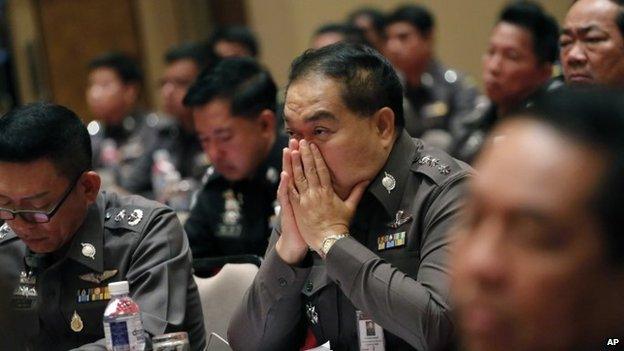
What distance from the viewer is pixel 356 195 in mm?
2457

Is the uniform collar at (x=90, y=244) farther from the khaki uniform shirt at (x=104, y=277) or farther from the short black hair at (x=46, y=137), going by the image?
→ the short black hair at (x=46, y=137)

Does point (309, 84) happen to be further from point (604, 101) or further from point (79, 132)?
point (604, 101)

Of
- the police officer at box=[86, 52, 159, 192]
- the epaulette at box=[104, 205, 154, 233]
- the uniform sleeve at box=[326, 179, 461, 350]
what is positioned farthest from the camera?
the police officer at box=[86, 52, 159, 192]

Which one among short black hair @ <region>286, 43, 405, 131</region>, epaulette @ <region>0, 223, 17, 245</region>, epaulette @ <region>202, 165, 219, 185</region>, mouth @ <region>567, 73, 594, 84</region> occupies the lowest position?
epaulette @ <region>202, 165, 219, 185</region>

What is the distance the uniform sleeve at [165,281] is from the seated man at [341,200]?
0.18 metres

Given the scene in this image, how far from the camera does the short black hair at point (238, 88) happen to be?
3.82m

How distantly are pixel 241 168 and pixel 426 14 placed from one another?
Result: 11.5 ft

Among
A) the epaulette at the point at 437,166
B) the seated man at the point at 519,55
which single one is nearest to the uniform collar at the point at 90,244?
the epaulette at the point at 437,166

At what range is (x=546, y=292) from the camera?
1025 millimetres

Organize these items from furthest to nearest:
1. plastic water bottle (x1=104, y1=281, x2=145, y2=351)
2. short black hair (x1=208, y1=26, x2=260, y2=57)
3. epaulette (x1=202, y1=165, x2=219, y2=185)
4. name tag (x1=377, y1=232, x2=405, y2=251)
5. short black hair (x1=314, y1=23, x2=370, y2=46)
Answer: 1. short black hair (x1=208, y1=26, x2=260, y2=57)
2. short black hair (x1=314, y1=23, x2=370, y2=46)
3. epaulette (x1=202, y1=165, x2=219, y2=185)
4. name tag (x1=377, y1=232, x2=405, y2=251)
5. plastic water bottle (x1=104, y1=281, x2=145, y2=351)

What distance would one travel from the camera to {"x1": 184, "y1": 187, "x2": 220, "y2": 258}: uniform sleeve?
3.85 meters

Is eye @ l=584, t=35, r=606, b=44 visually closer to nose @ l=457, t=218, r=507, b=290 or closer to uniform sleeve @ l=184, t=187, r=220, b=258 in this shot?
uniform sleeve @ l=184, t=187, r=220, b=258

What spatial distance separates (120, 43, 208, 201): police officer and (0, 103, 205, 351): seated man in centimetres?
293

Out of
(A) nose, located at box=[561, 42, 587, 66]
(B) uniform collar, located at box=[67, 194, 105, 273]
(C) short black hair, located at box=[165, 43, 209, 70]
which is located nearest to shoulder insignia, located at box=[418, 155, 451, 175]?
(B) uniform collar, located at box=[67, 194, 105, 273]
